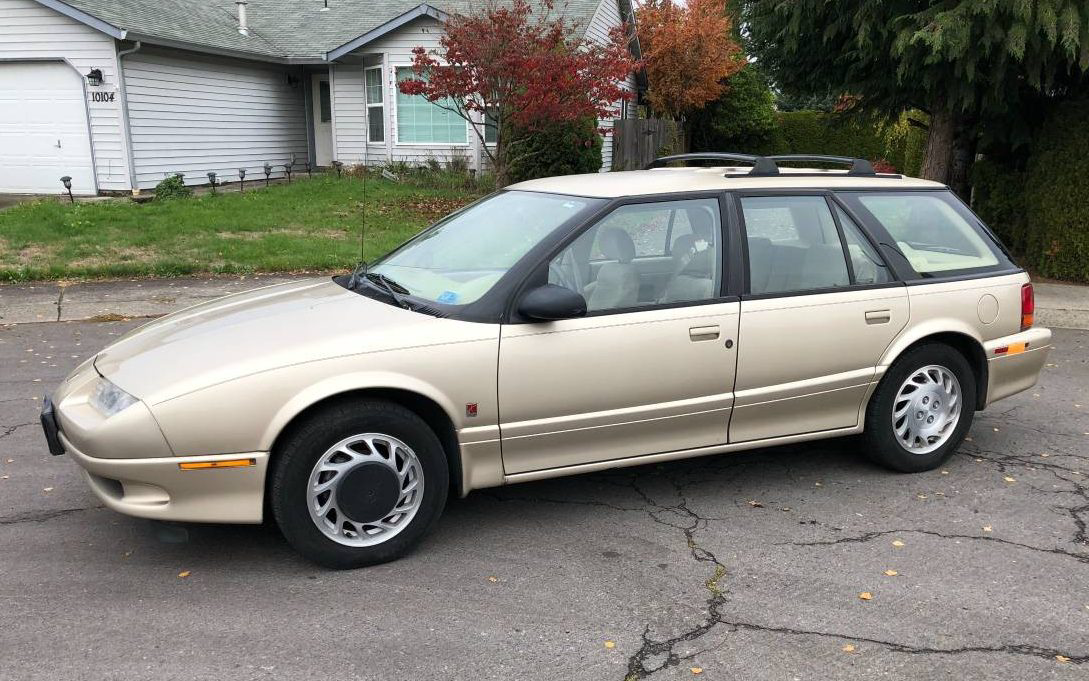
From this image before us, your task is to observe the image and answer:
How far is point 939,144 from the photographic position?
482 inches

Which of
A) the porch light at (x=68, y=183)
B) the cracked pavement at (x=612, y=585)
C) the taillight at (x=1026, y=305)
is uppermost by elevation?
the porch light at (x=68, y=183)

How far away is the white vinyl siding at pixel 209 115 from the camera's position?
678 inches

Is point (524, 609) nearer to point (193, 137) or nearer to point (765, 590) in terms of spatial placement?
point (765, 590)

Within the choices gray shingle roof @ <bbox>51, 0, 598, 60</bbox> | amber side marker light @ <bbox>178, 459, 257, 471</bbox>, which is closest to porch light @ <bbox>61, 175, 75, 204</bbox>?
gray shingle roof @ <bbox>51, 0, 598, 60</bbox>

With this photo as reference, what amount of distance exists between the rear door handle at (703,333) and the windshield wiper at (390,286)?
1335 mm

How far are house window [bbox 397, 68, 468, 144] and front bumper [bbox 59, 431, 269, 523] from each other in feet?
58.7

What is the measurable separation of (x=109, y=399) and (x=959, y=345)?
4383 mm

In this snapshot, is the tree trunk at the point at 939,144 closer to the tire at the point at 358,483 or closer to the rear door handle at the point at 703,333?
the rear door handle at the point at 703,333

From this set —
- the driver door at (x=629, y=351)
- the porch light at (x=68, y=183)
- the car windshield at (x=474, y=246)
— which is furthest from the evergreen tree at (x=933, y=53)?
the porch light at (x=68, y=183)

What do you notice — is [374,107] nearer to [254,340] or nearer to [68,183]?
[68,183]

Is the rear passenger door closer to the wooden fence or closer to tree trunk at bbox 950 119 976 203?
tree trunk at bbox 950 119 976 203

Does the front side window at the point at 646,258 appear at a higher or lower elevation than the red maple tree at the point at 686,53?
lower

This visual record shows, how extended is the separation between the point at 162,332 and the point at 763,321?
2.90 m

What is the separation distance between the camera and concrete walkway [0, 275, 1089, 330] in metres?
9.16
